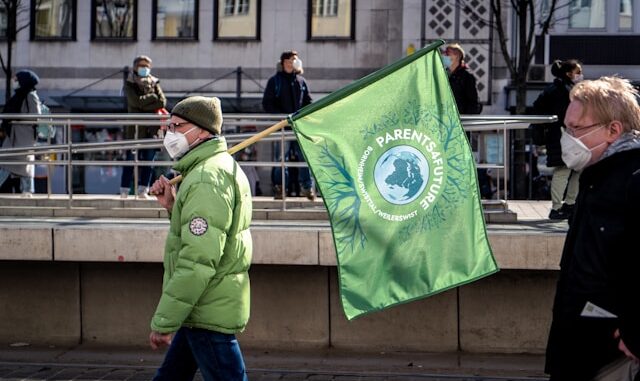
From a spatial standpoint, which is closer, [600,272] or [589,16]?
[600,272]

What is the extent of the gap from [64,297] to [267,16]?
697 inches

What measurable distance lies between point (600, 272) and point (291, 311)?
18.8 ft

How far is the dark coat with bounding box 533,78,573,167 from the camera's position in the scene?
10.9 m

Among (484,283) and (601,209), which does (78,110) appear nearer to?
(484,283)

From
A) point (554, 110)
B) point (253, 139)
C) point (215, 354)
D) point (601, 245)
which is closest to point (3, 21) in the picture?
point (554, 110)

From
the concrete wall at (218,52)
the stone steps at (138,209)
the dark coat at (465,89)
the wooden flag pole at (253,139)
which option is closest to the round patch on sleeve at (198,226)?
the wooden flag pole at (253,139)

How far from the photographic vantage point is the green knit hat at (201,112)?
578 cm

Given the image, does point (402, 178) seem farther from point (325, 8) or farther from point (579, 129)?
point (325, 8)

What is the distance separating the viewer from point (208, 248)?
532cm

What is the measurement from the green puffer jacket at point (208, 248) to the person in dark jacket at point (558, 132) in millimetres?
5768

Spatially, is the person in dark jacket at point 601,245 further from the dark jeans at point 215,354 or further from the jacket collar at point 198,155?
the jacket collar at point 198,155

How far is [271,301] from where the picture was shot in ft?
32.9

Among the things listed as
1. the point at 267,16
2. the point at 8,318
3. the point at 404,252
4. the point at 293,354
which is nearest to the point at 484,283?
the point at 293,354

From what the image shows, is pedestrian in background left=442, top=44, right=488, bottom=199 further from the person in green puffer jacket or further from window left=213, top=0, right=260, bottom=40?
window left=213, top=0, right=260, bottom=40
